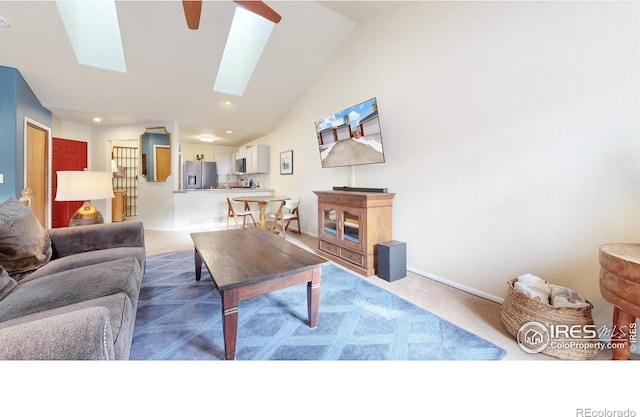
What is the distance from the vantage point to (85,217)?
2406mm

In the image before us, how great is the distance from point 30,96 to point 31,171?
3.68 ft

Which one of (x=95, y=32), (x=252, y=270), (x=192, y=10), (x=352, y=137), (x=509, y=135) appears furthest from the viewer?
(x=95, y=32)

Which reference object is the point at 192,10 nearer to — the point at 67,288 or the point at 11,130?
the point at 67,288

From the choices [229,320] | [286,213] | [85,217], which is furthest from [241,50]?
[229,320]

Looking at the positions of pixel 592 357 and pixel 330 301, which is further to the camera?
pixel 330 301

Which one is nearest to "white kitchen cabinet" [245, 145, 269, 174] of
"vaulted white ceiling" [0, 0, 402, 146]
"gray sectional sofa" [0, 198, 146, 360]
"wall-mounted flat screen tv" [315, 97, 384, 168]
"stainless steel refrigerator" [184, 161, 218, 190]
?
"vaulted white ceiling" [0, 0, 402, 146]

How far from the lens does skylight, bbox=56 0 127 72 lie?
10.4 ft

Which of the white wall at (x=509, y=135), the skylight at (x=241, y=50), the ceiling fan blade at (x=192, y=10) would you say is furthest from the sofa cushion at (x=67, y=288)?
the skylight at (x=241, y=50)

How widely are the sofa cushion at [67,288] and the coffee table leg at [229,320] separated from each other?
20.1 inches

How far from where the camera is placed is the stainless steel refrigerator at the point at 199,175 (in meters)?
6.38

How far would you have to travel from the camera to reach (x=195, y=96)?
4.46 metres

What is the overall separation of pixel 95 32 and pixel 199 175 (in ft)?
11.4
